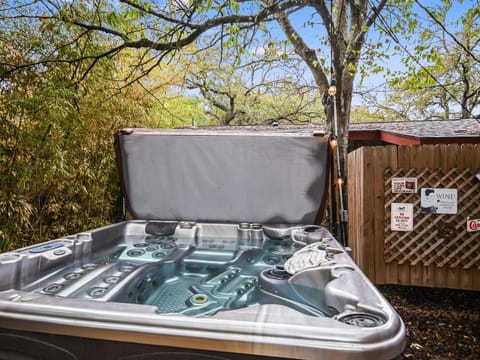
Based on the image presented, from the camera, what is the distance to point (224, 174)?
9.33 feet

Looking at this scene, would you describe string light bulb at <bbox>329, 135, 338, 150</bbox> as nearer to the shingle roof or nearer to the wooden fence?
the wooden fence

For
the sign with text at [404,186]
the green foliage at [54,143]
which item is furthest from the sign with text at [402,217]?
the green foliage at [54,143]

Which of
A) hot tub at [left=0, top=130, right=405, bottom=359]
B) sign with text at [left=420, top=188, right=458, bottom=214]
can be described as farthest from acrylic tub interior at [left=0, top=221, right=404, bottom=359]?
sign with text at [left=420, top=188, right=458, bottom=214]

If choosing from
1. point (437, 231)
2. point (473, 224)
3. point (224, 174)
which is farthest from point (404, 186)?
point (224, 174)

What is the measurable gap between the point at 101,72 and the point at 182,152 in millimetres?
1481

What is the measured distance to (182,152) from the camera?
9.42 ft

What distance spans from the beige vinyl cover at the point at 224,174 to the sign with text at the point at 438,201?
1.26m

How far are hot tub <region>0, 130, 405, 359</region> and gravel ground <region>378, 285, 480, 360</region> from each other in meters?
1.28

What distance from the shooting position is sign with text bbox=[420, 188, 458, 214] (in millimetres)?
3180

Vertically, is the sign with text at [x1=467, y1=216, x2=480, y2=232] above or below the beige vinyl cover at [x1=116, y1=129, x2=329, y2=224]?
below

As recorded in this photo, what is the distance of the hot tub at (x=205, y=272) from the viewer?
0.87 metres

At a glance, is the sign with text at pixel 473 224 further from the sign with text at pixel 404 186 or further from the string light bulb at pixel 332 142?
the string light bulb at pixel 332 142

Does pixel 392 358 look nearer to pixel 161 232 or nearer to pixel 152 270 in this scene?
pixel 152 270

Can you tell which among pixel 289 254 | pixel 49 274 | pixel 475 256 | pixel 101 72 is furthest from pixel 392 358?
pixel 101 72
